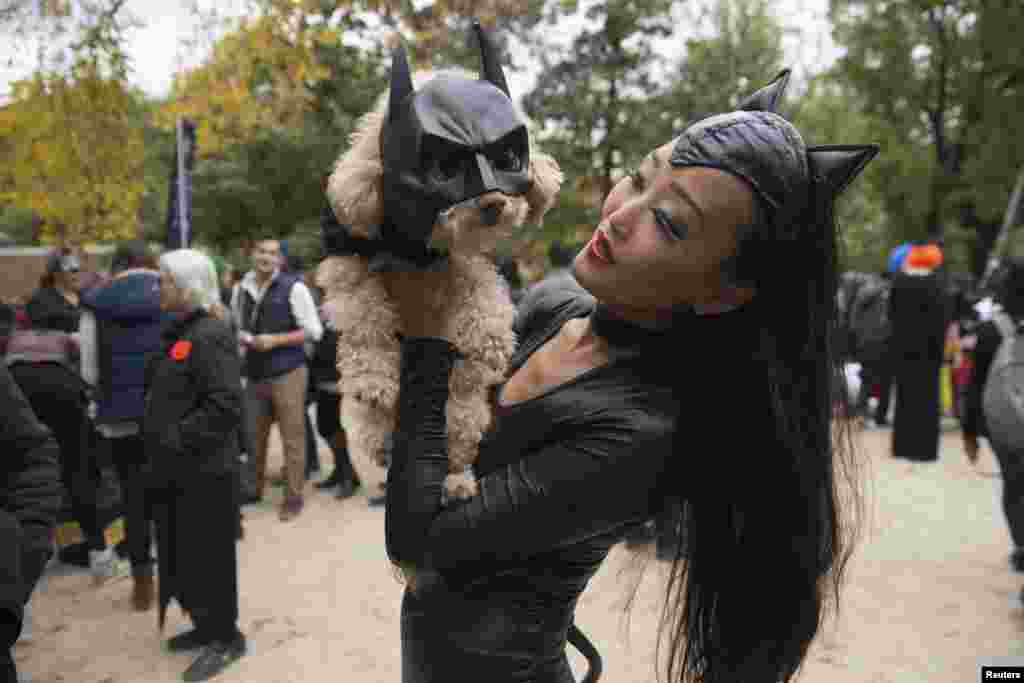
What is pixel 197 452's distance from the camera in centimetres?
393

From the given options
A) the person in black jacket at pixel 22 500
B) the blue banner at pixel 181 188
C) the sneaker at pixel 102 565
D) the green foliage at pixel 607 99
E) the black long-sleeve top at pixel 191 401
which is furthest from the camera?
the green foliage at pixel 607 99

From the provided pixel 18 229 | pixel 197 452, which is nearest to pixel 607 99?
pixel 197 452

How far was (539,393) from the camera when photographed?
1.43m

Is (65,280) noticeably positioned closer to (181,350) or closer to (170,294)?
(170,294)

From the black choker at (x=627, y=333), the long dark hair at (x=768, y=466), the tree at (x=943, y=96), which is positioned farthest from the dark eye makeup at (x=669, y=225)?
the tree at (x=943, y=96)

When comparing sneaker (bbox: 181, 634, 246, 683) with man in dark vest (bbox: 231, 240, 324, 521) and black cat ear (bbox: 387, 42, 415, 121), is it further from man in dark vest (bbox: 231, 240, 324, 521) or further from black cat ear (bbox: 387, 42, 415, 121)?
black cat ear (bbox: 387, 42, 415, 121)

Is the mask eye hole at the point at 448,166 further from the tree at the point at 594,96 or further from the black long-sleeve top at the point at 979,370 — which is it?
the tree at the point at 594,96

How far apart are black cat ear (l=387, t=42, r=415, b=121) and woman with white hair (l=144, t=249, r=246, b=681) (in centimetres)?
305

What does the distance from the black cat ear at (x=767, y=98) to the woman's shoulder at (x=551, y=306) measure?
0.52 meters

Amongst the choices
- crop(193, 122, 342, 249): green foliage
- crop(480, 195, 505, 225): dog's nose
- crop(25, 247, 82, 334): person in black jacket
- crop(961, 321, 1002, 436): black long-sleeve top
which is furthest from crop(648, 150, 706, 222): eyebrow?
crop(193, 122, 342, 249): green foliage

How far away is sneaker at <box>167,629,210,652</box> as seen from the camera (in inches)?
165

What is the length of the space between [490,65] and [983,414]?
196 inches

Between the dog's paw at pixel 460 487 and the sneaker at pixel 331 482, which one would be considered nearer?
A: the dog's paw at pixel 460 487

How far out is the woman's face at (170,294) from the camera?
13.1 ft
